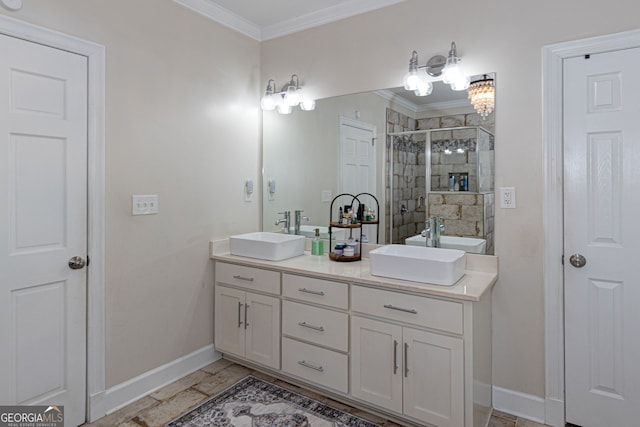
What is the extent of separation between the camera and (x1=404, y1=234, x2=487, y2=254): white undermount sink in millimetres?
2250

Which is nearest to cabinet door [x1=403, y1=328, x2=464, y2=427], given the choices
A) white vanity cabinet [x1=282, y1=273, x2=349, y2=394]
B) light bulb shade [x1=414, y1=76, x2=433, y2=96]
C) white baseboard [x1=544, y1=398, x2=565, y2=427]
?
white vanity cabinet [x1=282, y1=273, x2=349, y2=394]

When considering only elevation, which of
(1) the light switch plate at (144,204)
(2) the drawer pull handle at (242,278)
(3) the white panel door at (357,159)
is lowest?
(2) the drawer pull handle at (242,278)

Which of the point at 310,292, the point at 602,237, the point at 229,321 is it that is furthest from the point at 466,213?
the point at 229,321

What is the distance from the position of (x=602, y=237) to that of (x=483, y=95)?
38.1 inches

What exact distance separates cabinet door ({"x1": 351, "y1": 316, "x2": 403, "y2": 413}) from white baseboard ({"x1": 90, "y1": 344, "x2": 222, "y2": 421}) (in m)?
1.16

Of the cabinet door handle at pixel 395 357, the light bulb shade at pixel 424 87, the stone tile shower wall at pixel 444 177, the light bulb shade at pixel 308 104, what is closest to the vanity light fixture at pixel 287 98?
the light bulb shade at pixel 308 104

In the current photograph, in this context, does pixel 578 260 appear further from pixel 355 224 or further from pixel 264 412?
pixel 264 412

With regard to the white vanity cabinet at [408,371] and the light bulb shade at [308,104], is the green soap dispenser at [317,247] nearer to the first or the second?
the white vanity cabinet at [408,371]

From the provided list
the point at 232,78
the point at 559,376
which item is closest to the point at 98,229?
the point at 232,78

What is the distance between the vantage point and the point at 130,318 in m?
2.28

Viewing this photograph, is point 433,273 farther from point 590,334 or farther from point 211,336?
point 211,336

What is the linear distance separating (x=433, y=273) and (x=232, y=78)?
2007 millimetres

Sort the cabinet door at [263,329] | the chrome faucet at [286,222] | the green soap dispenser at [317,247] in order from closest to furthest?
the cabinet door at [263,329] < the green soap dispenser at [317,247] < the chrome faucet at [286,222]

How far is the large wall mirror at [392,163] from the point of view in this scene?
88.9 inches
